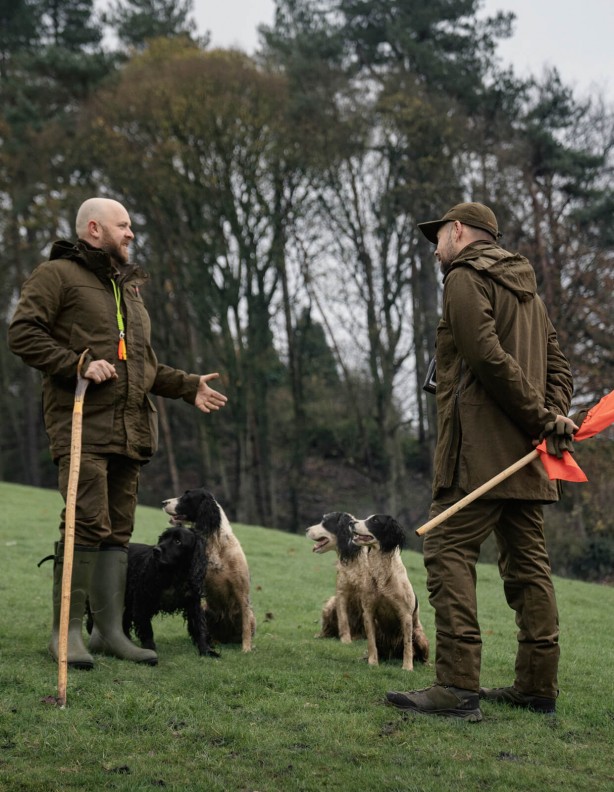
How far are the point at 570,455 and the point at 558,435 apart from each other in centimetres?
14

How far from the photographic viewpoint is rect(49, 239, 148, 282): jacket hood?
5.67 m

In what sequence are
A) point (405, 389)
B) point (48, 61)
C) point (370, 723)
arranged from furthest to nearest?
point (48, 61) → point (405, 389) → point (370, 723)

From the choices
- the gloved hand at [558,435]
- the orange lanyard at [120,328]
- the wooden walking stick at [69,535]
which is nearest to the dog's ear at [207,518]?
the orange lanyard at [120,328]

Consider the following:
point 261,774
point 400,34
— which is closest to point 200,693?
point 261,774

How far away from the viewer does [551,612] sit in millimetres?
4812

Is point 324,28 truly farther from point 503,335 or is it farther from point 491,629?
point 503,335

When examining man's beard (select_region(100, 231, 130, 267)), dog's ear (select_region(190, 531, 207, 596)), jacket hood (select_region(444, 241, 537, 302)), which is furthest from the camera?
dog's ear (select_region(190, 531, 207, 596))

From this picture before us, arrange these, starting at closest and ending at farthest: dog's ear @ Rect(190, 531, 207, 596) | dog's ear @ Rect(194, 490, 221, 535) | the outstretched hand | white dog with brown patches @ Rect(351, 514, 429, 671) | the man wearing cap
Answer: the man wearing cap
the outstretched hand
dog's ear @ Rect(190, 531, 207, 596)
white dog with brown patches @ Rect(351, 514, 429, 671)
dog's ear @ Rect(194, 490, 221, 535)

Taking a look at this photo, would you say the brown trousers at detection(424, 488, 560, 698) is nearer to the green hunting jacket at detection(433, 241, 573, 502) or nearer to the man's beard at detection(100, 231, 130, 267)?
the green hunting jacket at detection(433, 241, 573, 502)

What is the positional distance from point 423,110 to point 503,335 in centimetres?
1996

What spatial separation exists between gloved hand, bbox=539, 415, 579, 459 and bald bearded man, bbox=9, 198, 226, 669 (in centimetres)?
240

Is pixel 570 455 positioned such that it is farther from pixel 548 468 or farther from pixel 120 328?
pixel 120 328

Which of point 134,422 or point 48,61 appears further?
point 48,61

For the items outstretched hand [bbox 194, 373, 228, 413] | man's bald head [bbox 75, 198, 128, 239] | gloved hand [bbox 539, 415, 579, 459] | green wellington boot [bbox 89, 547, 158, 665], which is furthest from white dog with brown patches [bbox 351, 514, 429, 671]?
man's bald head [bbox 75, 198, 128, 239]
